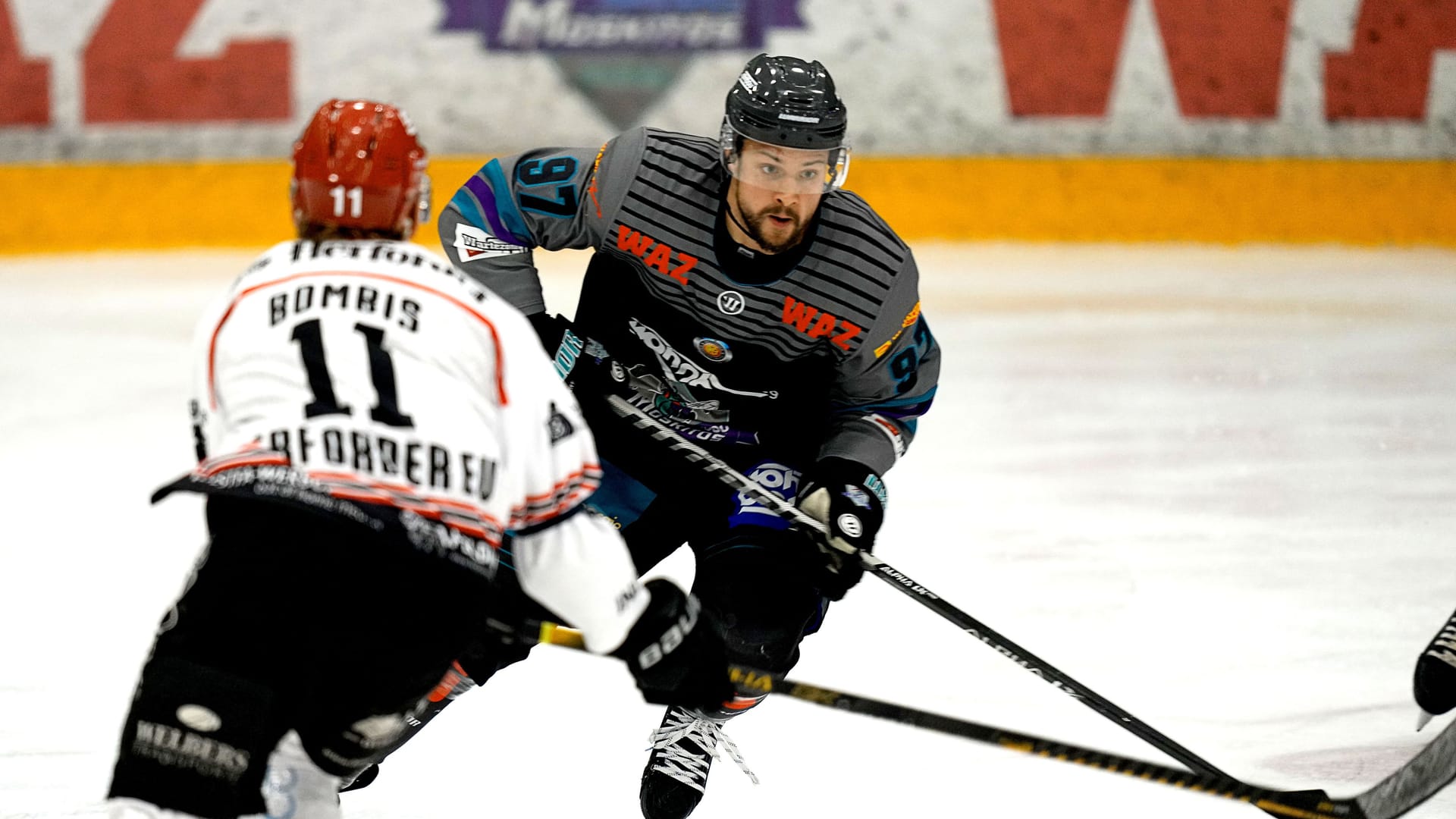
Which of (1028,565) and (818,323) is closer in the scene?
(818,323)

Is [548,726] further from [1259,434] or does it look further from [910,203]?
[910,203]

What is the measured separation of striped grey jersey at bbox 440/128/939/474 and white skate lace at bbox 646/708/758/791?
0.43m

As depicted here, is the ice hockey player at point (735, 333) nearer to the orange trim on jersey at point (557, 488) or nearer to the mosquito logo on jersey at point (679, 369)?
the mosquito logo on jersey at point (679, 369)

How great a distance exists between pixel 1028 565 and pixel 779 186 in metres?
1.46

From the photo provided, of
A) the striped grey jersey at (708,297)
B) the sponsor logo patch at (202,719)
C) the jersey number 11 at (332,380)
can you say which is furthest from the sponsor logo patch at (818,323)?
the sponsor logo patch at (202,719)

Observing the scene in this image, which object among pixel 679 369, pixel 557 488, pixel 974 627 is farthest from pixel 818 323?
pixel 557 488

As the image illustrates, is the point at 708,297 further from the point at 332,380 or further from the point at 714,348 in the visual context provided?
the point at 332,380

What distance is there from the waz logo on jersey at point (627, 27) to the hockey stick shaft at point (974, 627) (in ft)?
15.5

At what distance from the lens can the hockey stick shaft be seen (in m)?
2.40

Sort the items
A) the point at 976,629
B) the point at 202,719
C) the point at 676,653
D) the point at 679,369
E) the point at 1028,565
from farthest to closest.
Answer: the point at 1028,565 → the point at 679,369 → the point at 976,629 → the point at 676,653 → the point at 202,719

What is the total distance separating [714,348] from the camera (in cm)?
261

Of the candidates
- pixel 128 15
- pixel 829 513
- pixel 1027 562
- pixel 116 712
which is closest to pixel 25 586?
pixel 116 712

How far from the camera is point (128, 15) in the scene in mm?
6922

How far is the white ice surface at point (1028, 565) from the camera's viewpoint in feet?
8.74
